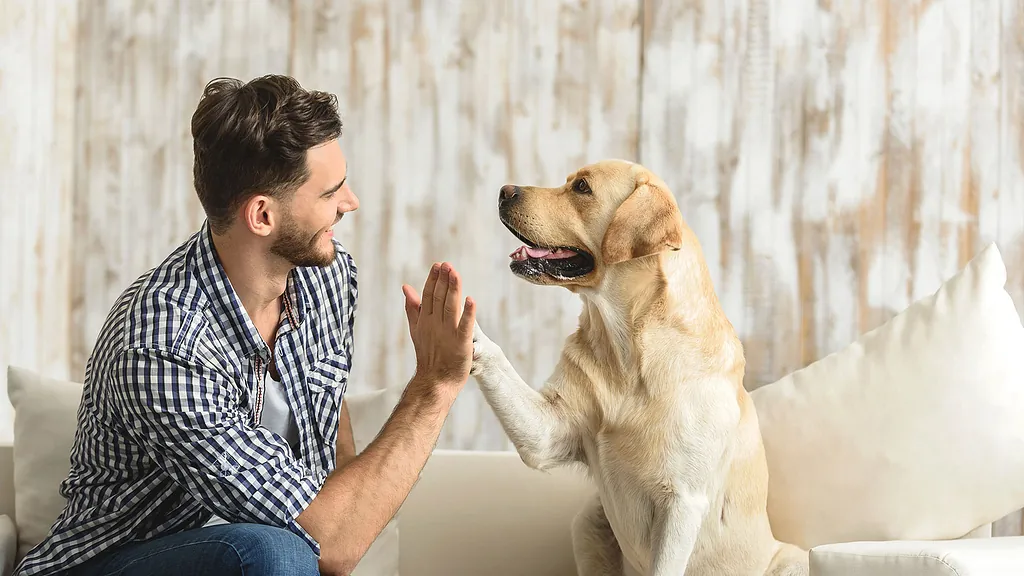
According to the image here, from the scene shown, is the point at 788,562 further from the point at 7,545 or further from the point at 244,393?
the point at 7,545

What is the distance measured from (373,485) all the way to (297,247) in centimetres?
44

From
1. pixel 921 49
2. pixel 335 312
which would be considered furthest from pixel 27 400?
pixel 921 49

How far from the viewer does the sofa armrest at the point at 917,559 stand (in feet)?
4.13

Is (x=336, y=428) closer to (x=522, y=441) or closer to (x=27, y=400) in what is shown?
(x=522, y=441)

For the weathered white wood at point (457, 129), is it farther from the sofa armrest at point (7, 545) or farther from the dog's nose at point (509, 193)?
the sofa armrest at point (7, 545)

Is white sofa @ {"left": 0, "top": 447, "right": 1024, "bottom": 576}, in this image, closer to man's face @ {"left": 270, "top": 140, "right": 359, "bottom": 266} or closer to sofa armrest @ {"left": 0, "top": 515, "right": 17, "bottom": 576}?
sofa armrest @ {"left": 0, "top": 515, "right": 17, "bottom": 576}

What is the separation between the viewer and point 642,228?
1.52 m

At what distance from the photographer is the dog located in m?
1.48

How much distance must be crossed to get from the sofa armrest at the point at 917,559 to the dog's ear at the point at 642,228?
0.59 m

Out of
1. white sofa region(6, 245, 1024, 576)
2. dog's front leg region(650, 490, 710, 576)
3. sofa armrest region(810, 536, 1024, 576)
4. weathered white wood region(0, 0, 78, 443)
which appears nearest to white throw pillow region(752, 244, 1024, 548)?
white sofa region(6, 245, 1024, 576)

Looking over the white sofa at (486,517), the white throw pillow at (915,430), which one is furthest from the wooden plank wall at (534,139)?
the white throw pillow at (915,430)

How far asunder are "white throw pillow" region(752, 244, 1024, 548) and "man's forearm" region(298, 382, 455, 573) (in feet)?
2.58

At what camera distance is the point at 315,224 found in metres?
1.47

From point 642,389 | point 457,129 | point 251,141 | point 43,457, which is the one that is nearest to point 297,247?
point 251,141
